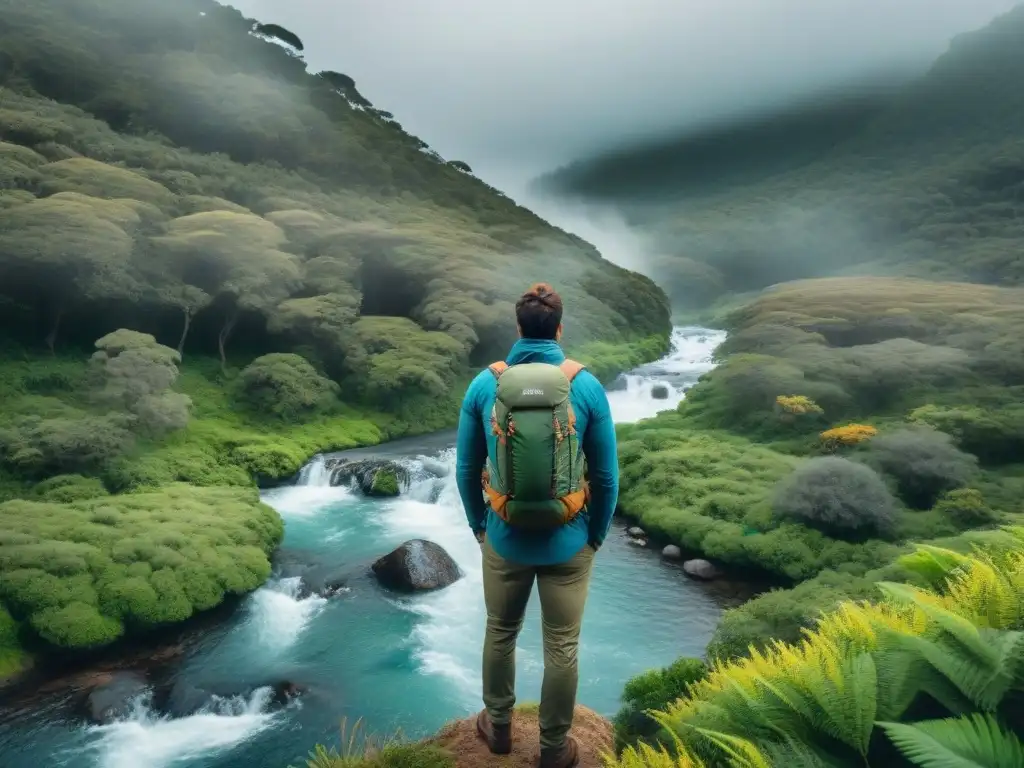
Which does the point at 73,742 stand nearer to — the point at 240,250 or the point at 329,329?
the point at 329,329

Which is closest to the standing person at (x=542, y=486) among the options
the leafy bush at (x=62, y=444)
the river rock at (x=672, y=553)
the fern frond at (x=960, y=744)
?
the fern frond at (x=960, y=744)

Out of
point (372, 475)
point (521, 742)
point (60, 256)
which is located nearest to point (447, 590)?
point (372, 475)

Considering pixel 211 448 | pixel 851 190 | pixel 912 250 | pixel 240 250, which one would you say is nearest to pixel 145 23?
pixel 240 250

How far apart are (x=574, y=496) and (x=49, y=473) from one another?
842 inches

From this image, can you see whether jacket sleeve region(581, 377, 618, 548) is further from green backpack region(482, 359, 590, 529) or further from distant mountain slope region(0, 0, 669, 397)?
distant mountain slope region(0, 0, 669, 397)

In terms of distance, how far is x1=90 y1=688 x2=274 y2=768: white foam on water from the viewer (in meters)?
10.3

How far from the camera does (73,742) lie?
10445mm

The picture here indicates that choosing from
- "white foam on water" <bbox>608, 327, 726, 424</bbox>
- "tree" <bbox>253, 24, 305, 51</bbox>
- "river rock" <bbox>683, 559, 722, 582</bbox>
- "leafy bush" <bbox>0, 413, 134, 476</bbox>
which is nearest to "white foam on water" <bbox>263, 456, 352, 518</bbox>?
"leafy bush" <bbox>0, 413, 134, 476</bbox>

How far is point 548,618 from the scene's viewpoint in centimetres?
414

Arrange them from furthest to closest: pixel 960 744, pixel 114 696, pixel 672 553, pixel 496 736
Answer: pixel 672 553 → pixel 114 696 → pixel 496 736 → pixel 960 744

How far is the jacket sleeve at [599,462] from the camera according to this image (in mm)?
3906

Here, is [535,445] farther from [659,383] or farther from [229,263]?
[659,383]

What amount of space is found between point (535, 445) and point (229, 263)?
115 feet

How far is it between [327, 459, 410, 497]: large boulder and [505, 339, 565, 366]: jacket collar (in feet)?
66.3
